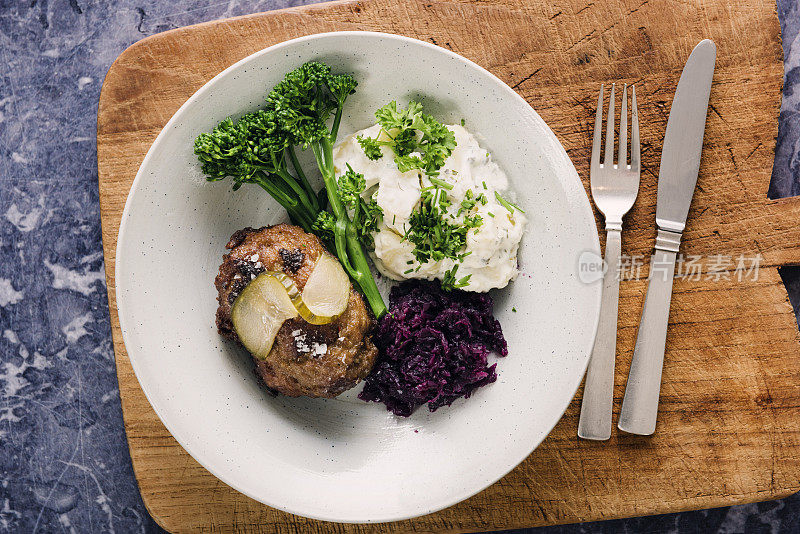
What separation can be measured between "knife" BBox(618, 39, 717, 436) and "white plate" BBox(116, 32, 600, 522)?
0.61 m

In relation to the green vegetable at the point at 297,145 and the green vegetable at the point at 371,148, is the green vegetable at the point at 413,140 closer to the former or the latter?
the green vegetable at the point at 371,148

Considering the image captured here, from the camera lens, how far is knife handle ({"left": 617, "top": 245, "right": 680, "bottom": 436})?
3.17m

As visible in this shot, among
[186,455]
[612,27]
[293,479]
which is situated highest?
[612,27]

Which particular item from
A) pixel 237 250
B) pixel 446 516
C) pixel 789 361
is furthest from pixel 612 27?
pixel 446 516

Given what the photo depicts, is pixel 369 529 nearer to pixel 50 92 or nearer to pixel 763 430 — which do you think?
pixel 763 430

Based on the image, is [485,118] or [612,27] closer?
[485,118]

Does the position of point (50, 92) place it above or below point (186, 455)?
above

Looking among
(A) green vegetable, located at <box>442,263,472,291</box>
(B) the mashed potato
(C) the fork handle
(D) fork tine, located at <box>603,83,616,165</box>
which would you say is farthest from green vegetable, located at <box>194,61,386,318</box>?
(D) fork tine, located at <box>603,83,616,165</box>

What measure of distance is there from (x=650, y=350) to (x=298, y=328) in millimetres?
1878

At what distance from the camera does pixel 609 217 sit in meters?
3.16

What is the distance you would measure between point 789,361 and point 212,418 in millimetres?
3083

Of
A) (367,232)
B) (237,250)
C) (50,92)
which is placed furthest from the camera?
(50,92)

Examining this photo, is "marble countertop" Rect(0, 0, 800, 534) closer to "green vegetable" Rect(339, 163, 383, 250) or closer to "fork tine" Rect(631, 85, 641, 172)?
Result: "fork tine" Rect(631, 85, 641, 172)

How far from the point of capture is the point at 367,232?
2.92 metres
